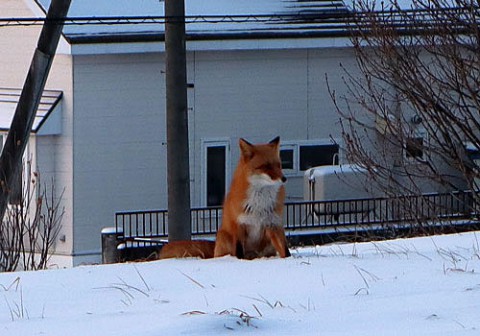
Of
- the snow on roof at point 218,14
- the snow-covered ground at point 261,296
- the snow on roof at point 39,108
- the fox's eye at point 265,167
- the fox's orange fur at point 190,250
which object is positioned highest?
the snow on roof at point 218,14

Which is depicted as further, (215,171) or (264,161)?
(215,171)

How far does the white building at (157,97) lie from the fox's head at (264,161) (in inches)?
489

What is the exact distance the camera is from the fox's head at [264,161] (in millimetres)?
9336

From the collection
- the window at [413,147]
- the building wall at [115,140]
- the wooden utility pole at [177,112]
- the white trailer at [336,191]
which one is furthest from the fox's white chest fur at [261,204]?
the building wall at [115,140]

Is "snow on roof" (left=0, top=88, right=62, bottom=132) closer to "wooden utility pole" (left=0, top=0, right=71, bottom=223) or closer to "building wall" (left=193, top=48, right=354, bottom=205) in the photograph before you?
"building wall" (left=193, top=48, right=354, bottom=205)

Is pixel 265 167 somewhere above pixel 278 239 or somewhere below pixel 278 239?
above

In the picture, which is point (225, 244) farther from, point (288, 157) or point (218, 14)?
point (288, 157)

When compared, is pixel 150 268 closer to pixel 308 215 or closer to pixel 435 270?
pixel 435 270

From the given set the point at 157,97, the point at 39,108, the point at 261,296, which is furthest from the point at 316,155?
the point at 261,296

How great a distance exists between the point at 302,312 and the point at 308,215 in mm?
16238

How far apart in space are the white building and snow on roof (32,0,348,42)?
3 cm

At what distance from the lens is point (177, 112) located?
49.2 ft

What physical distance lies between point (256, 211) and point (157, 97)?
13814 millimetres

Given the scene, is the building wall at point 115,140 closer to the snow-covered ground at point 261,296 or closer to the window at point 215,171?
the window at point 215,171
